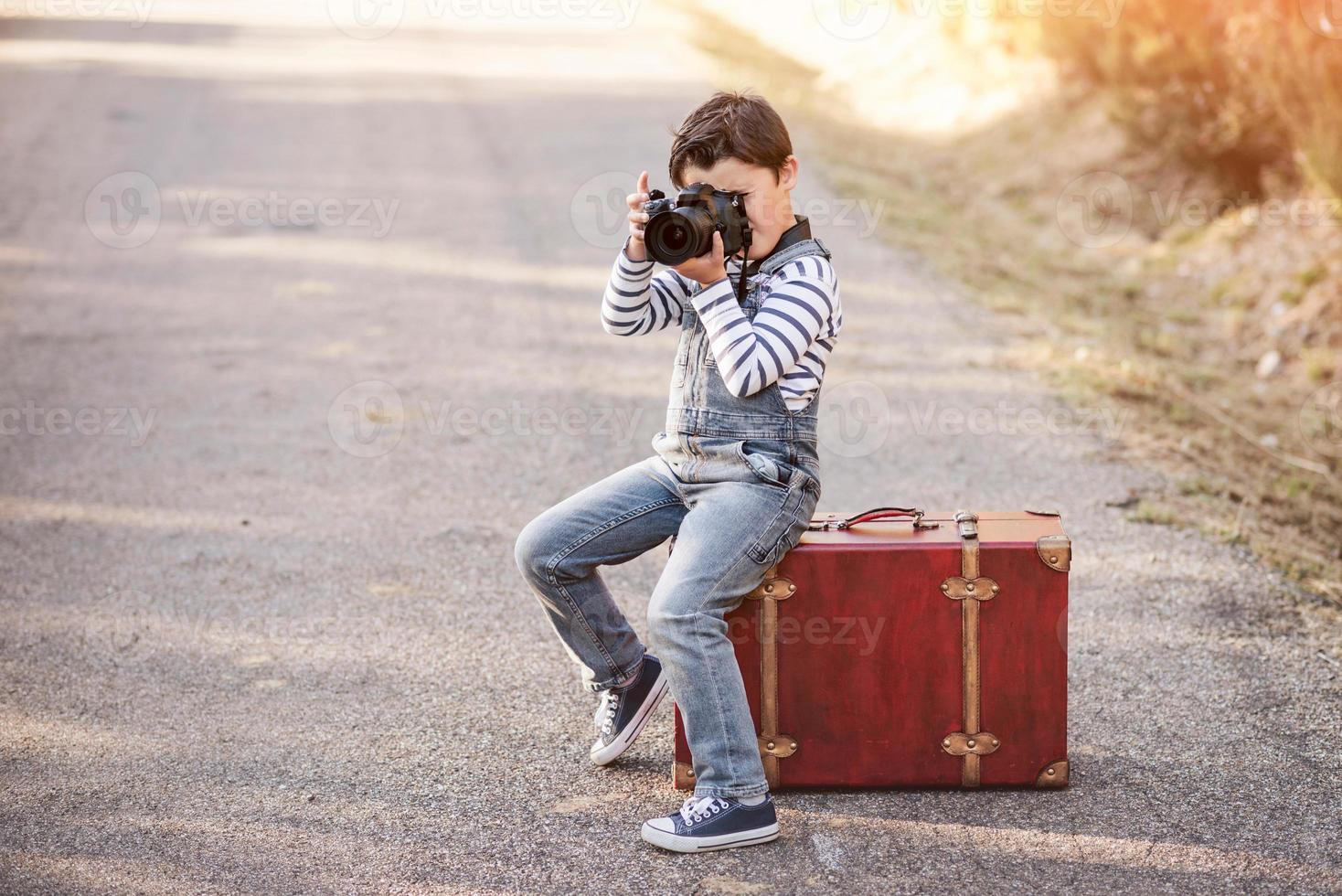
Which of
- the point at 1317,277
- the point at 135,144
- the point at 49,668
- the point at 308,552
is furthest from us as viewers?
the point at 135,144

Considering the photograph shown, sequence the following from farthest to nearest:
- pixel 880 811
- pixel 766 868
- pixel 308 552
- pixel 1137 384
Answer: pixel 1137 384 → pixel 308 552 → pixel 880 811 → pixel 766 868

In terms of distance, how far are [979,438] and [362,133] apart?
686 centimetres

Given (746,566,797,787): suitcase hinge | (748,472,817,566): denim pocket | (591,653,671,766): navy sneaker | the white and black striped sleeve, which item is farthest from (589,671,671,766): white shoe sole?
the white and black striped sleeve

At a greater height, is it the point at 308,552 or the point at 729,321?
the point at 729,321

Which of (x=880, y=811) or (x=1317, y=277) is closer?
(x=880, y=811)

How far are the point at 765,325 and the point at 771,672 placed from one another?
2.56 ft

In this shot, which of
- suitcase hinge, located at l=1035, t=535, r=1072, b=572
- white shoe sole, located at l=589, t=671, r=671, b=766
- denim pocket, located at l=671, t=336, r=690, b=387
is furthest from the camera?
white shoe sole, located at l=589, t=671, r=671, b=766

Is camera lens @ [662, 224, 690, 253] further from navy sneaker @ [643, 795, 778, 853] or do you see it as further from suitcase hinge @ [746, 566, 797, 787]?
navy sneaker @ [643, 795, 778, 853]

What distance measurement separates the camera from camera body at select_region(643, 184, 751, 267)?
8.61 feet

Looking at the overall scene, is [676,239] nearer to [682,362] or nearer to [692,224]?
[692,224]

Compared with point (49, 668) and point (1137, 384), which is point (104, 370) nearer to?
point (49, 668)

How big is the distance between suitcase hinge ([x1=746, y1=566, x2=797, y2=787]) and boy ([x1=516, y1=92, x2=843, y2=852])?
0.07m

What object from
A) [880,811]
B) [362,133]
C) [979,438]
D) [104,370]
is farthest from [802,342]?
[362,133]

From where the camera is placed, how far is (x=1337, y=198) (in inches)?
268
